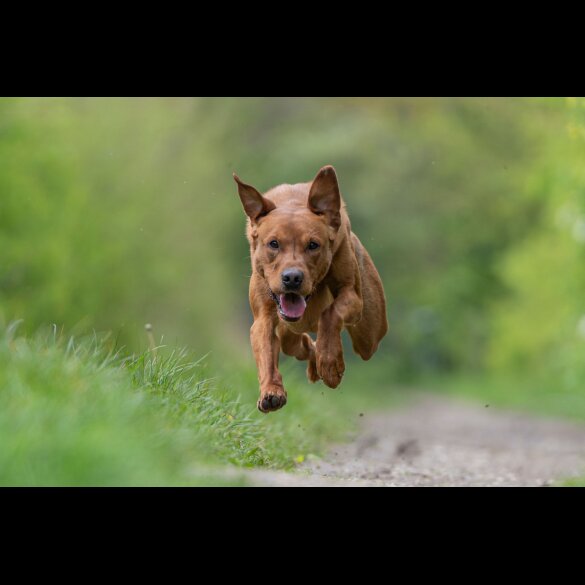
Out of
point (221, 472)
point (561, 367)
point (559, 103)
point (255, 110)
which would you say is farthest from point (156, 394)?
point (255, 110)

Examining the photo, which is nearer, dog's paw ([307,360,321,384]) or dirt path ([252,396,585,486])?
dirt path ([252,396,585,486])

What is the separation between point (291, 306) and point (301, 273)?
0.30m

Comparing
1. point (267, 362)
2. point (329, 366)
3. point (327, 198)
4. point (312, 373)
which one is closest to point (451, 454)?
point (312, 373)

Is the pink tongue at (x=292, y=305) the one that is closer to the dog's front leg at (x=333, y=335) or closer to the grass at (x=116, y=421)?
the dog's front leg at (x=333, y=335)

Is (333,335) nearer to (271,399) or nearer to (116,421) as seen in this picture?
(271,399)

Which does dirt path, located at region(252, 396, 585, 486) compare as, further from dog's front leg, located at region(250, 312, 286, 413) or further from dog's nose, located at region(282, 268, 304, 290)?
dog's nose, located at region(282, 268, 304, 290)

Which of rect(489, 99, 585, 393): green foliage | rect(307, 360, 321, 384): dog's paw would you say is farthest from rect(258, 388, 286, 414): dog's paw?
rect(489, 99, 585, 393): green foliage

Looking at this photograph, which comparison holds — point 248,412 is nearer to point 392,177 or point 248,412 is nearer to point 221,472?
point 221,472

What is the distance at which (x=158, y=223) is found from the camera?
22625 millimetres

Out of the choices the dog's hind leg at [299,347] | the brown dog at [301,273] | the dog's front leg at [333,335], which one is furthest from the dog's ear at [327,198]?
the dog's hind leg at [299,347]

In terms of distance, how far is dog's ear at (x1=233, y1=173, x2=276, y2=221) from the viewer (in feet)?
25.2

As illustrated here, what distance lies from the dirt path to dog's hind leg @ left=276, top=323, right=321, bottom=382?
0.87 m

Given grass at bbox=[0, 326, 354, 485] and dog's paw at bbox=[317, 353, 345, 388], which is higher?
dog's paw at bbox=[317, 353, 345, 388]

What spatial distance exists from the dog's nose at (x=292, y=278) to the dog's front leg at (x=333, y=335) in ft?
1.90
